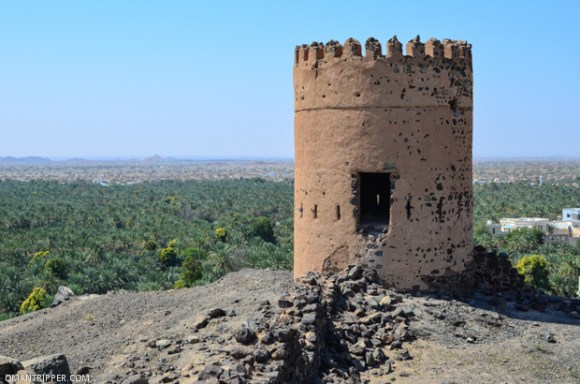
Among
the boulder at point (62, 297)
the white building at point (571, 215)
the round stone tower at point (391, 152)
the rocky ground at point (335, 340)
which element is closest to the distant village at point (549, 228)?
the white building at point (571, 215)

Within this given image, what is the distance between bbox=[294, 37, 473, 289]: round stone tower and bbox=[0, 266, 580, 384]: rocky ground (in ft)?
1.58

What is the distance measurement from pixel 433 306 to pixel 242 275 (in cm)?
514

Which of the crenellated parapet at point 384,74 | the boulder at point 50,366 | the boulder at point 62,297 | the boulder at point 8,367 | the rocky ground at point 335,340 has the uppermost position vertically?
the crenellated parapet at point 384,74

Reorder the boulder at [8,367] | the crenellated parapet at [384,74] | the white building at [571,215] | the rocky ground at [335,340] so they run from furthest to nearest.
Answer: the white building at [571,215] < the crenellated parapet at [384,74] < the rocky ground at [335,340] < the boulder at [8,367]

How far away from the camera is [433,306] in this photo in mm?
9664

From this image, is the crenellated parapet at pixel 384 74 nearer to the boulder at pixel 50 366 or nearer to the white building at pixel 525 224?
the boulder at pixel 50 366

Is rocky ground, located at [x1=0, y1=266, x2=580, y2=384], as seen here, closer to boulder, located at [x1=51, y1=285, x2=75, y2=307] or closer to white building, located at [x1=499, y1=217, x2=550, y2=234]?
boulder, located at [x1=51, y1=285, x2=75, y2=307]

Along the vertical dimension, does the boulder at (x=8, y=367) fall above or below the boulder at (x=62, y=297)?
above

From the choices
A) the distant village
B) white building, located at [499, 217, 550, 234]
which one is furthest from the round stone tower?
white building, located at [499, 217, 550, 234]

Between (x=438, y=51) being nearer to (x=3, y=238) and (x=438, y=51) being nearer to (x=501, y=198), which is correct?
(x=3, y=238)

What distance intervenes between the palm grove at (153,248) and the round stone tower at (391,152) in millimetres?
15202

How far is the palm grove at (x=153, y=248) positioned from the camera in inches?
1061

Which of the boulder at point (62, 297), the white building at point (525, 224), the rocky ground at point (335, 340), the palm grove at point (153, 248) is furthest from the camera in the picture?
the white building at point (525, 224)

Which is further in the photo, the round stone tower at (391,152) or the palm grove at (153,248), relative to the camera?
the palm grove at (153,248)
